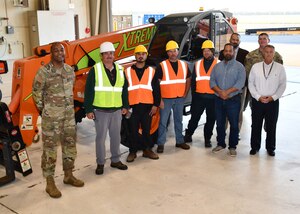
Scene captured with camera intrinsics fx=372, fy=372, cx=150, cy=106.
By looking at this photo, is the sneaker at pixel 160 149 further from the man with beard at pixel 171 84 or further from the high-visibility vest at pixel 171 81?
the high-visibility vest at pixel 171 81

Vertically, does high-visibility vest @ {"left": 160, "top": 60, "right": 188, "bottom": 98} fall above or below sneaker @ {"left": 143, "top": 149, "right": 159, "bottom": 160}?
above

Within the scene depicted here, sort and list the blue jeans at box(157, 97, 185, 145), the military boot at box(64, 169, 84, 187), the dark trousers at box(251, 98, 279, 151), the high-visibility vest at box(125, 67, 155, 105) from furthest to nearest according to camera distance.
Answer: the blue jeans at box(157, 97, 185, 145), the dark trousers at box(251, 98, 279, 151), the high-visibility vest at box(125, 67, 155, 105), the military boot at box(64, 169, 84, 187)

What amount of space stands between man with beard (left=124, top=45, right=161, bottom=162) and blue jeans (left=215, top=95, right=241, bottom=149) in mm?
1007

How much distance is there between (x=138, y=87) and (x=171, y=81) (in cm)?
60

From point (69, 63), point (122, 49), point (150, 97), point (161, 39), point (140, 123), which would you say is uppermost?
point (161, 39)

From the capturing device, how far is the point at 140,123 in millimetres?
5758

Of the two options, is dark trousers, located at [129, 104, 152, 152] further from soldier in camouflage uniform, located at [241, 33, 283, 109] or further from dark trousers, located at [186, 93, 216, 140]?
soldier in camouflage uniform, located at [241, 33, 283, 109]

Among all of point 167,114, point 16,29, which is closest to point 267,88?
point 167,114

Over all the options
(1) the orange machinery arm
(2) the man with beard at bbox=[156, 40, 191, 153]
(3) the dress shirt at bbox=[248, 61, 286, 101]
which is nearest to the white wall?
(1) the orange machinery arm

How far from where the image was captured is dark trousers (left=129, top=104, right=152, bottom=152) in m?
5.54

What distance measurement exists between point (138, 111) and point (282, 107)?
4936mm

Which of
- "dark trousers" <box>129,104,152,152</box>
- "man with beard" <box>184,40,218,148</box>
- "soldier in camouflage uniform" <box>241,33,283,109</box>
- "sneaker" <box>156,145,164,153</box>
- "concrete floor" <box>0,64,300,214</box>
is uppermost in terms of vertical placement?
"soldier in camouflage uniform" <box>241,33,283,109</box>

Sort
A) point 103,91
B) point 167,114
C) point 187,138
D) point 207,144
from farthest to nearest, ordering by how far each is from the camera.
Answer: point 187,138
point 207,144
point 167,114
point 103,91

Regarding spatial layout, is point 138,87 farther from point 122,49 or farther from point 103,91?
point 122,49
